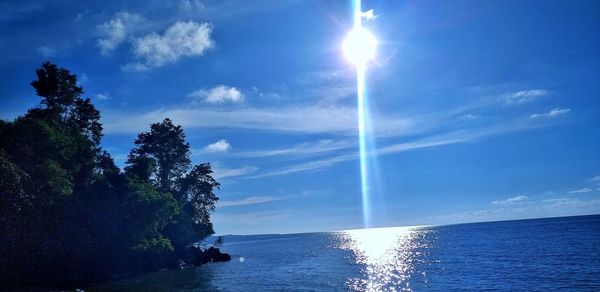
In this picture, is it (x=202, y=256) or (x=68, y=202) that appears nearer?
(x=68, y=202)

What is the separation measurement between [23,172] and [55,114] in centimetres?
1424

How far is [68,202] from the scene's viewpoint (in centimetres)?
5094

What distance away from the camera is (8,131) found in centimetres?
4472

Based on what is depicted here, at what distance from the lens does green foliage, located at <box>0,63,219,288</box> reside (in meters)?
42.1

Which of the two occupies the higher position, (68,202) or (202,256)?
(68,202)

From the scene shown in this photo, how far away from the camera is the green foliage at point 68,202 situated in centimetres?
4212

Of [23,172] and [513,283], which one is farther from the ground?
[23,172]

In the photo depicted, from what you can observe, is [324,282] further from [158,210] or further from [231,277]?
[158,210]

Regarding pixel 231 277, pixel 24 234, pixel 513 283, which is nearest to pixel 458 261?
pixel 513 283

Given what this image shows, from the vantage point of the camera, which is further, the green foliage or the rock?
the rock

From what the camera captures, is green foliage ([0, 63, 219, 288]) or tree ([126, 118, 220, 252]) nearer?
green foliage ([0, 63, 219, 288])

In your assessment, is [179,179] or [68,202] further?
[179,179]

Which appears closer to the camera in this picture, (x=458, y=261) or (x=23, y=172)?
(x=23, y=172)

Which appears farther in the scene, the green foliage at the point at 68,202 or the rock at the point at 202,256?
the rock at the point at 202,256
